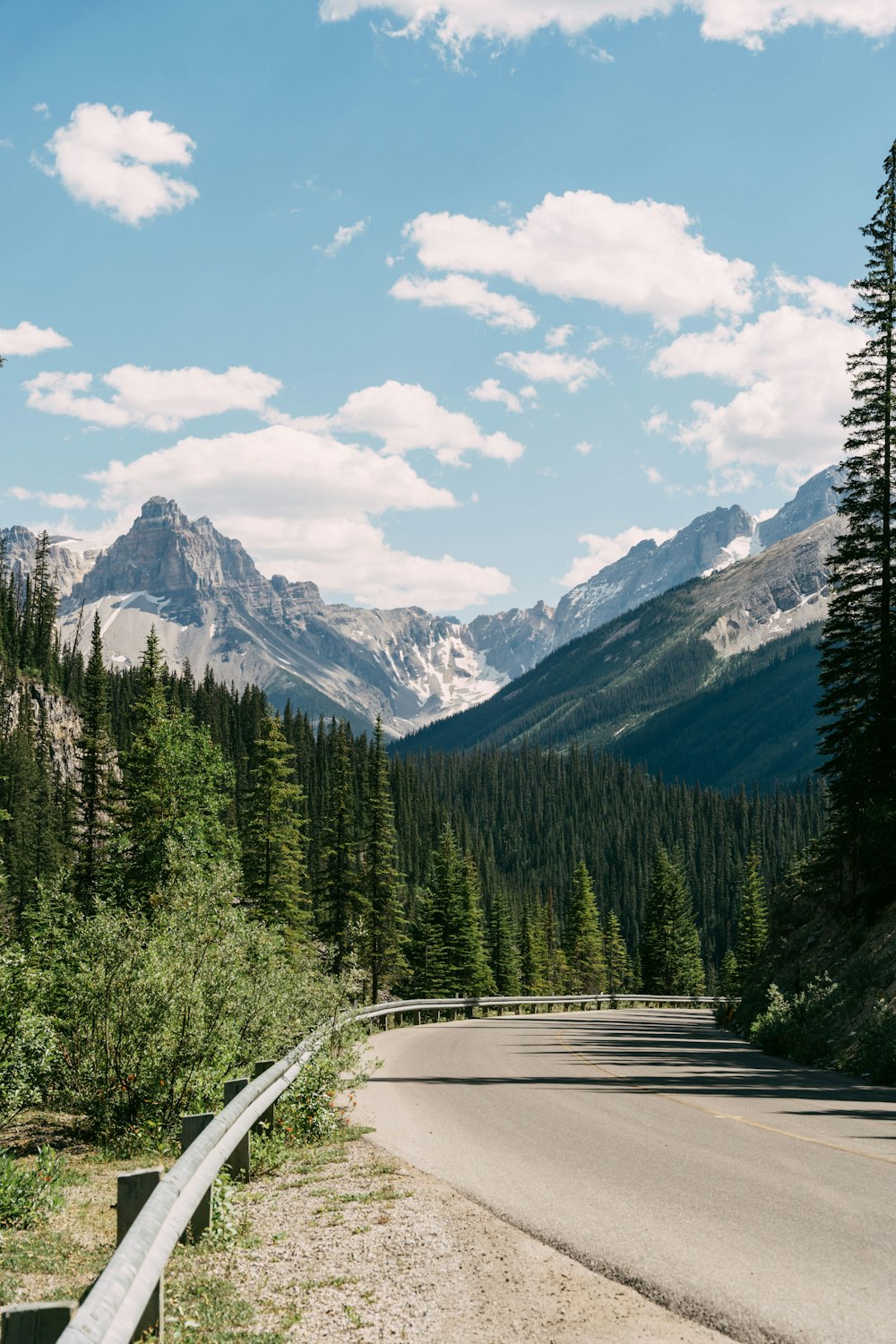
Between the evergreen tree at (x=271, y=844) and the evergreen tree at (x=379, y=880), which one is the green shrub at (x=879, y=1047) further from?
the evergreen tree at (x=379, y=880)

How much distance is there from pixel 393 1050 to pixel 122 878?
14379mm

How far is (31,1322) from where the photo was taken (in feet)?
10.7

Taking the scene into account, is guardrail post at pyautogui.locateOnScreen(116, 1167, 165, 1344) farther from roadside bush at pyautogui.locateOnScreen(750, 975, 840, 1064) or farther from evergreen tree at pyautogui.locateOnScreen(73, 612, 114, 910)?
evergreen tree at pyautogui.locateOnScreen(73, 612, 114, 910)

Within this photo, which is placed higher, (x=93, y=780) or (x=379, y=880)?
(x=93, y=780)

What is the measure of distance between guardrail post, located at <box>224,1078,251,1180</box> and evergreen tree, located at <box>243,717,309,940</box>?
3195cm

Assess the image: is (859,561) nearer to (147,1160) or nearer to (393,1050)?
(393,1050)

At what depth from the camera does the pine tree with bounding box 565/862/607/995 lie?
89.2 m

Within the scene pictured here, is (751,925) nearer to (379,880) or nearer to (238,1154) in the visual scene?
(379,880)

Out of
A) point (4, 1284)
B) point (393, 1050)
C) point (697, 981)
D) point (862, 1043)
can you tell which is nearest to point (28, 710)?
point (697, 981)

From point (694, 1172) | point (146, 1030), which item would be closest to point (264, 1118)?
point (146, 1030)

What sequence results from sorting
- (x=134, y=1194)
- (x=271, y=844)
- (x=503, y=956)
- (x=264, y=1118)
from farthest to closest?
(x=503, y=956) → (x=271, y=844) → (x=264, y=1118) → (x=134, y=1194)

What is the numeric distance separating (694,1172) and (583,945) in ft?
272

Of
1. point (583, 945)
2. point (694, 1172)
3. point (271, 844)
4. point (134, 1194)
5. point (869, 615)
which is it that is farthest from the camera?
point (583, 945)

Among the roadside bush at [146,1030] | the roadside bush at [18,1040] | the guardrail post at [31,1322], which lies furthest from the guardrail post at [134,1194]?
the roadside bush at [146,1030]
